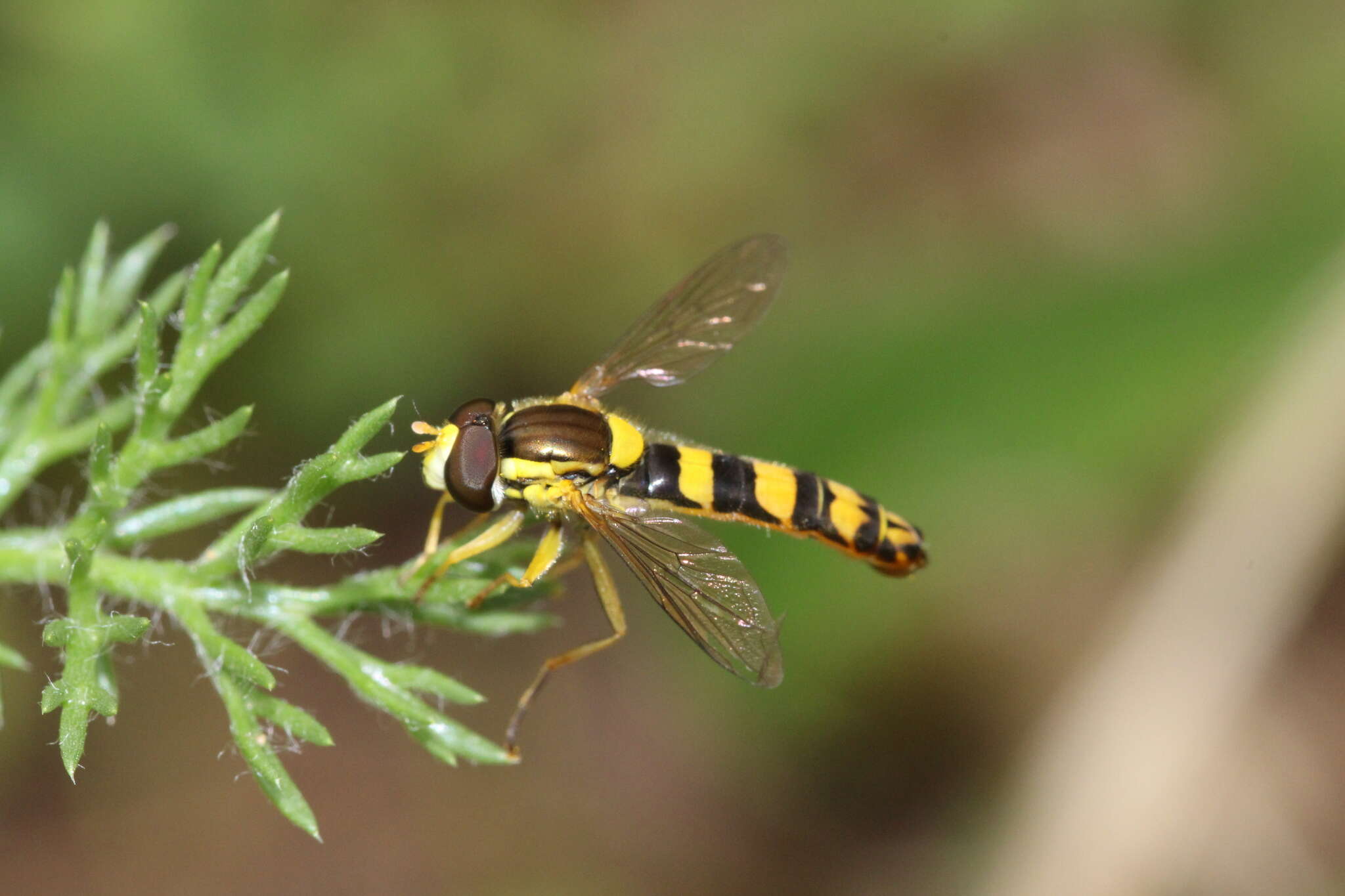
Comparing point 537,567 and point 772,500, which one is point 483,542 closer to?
point 537,567

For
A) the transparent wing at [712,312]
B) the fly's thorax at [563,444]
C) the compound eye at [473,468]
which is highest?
the transparent wing at [712,312]

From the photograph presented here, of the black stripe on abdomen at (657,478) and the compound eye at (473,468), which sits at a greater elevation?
the black stripe on abdomen at (657,478)

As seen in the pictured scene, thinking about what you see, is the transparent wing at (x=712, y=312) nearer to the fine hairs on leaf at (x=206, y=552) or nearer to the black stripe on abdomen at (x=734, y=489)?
the black stripe on abdomen at (x=734, y=489)

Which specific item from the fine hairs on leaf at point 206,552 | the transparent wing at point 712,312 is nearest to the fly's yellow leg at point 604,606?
the fine hairs on leaf at point 206,552

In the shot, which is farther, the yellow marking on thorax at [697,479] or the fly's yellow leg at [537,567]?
the yellow marking on thorax at [697,479]

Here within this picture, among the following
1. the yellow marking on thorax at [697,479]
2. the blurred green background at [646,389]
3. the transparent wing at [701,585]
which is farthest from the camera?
the blurred green background at [646,389]

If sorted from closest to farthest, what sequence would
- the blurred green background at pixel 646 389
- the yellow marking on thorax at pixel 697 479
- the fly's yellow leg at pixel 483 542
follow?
1. the fly's yellow leg at pixel 483 542
2. the yellow marking on thorax at pixel 697 479
3. the blurred green background at pixel 646 389

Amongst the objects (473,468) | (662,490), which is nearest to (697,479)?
(662,490)
